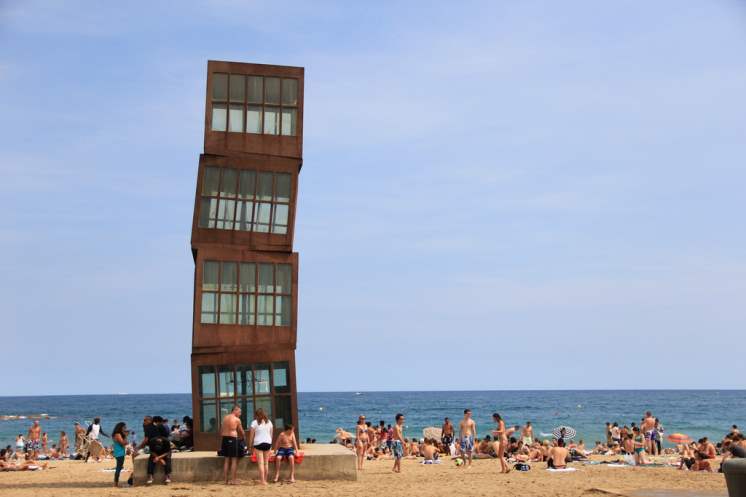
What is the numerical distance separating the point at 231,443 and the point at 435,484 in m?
4.74

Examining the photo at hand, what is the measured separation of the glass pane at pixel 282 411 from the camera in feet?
70.7

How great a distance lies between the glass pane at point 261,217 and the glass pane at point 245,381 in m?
3.34

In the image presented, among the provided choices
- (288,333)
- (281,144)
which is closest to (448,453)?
(288,333)

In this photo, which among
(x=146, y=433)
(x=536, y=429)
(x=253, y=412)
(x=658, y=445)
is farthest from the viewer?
(x=536, y=429)

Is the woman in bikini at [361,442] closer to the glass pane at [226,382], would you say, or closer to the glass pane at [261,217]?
the glass pane at [226,382]

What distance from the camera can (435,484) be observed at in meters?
20.7

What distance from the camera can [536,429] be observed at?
7688 cm

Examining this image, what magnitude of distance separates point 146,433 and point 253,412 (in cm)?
288

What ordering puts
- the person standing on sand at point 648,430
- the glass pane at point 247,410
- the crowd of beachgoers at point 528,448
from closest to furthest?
the glass pane at point 247,410 → the crowd of beachgoers at point 528,448 → the person standing on sand at point 648,430

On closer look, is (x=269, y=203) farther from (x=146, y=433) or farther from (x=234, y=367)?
(x=146, y=433)

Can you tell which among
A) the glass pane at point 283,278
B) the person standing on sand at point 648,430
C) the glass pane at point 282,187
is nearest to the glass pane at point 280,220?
the glass pane at point 282,187

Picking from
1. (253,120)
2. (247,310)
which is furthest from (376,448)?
(253,120)

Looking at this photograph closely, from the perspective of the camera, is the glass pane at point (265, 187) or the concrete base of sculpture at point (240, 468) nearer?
the concrete base of sculpture at point (240, 468)

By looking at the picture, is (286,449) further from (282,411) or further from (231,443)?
(282,411)
